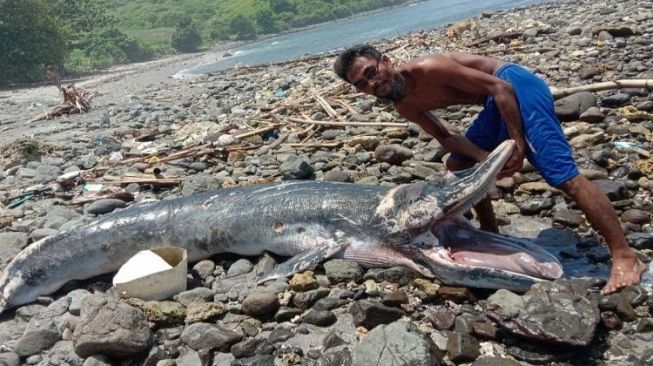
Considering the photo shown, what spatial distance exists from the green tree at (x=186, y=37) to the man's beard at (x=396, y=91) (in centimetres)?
7356

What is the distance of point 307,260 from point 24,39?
38419 mm

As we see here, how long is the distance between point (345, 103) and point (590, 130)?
4.89 meters

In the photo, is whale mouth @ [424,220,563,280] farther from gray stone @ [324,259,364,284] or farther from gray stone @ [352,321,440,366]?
gray stone @ [352,321,440,366]

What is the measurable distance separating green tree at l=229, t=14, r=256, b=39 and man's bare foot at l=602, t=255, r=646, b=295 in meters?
83.5

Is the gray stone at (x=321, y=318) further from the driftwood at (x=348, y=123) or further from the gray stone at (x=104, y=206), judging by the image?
the driftwood at (x=348, y=123)

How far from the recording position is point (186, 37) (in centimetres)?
7288

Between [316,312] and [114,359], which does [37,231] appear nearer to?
[114,359]

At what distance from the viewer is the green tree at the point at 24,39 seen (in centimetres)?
3431

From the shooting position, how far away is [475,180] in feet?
11.9

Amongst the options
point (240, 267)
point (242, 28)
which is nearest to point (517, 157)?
point (240, 267)

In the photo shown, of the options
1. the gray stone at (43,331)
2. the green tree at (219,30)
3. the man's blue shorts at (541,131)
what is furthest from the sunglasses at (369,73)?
the green tree at (219,30)

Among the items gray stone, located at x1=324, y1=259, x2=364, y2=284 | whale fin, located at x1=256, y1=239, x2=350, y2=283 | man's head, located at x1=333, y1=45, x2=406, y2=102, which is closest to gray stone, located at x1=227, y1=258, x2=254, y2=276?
whale fin, located at x1=256, y1=239, x2=350, y2=283

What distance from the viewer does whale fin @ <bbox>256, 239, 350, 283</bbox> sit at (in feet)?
13.4

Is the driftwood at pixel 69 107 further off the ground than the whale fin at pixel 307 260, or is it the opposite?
the driftwood at pixel 69 107
